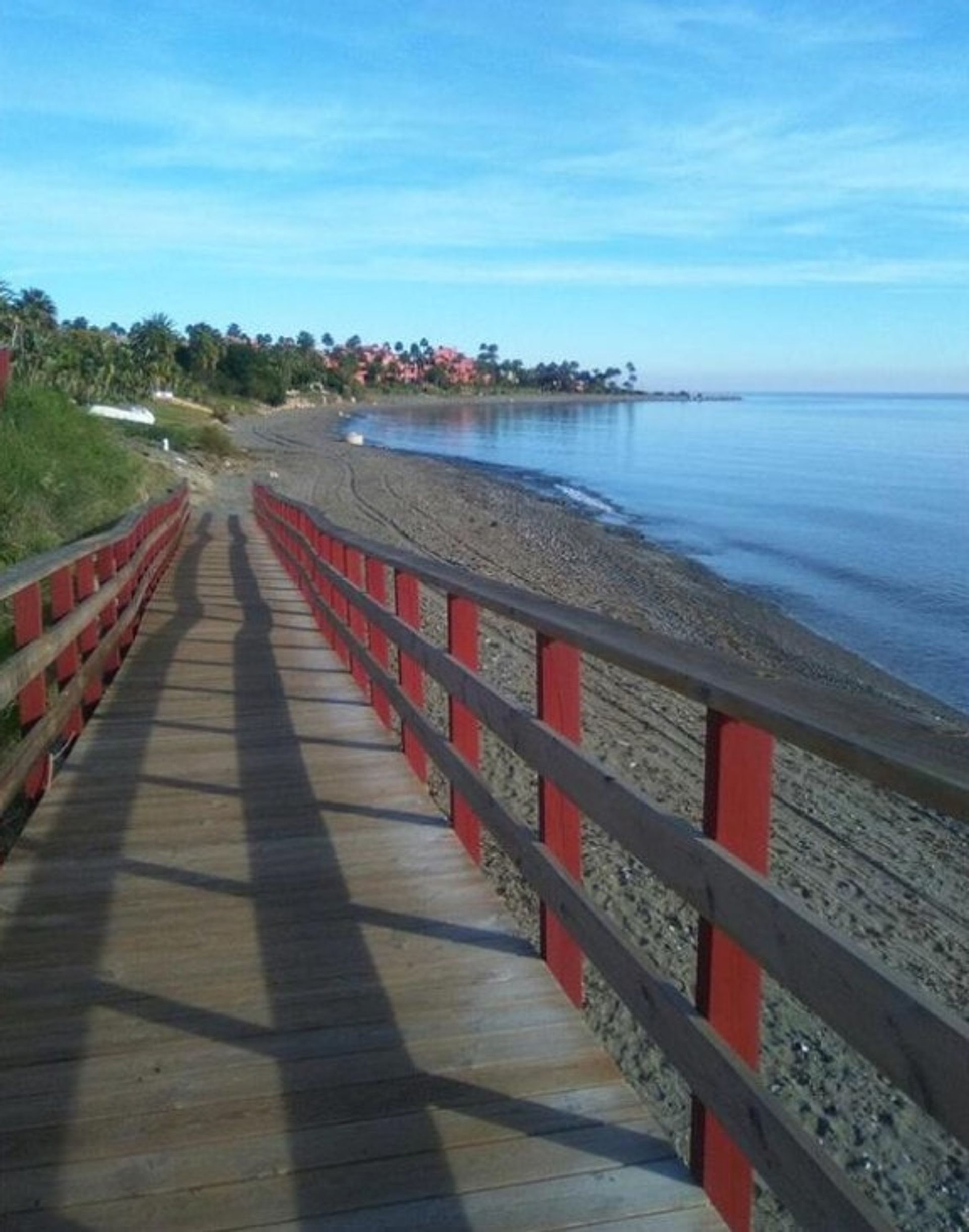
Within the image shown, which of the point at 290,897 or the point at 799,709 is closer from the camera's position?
the point at 799,709

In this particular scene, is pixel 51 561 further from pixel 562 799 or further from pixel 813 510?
pixel 813 510

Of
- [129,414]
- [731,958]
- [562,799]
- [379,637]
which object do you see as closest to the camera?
[731,958]

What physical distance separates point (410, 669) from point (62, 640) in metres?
1.68

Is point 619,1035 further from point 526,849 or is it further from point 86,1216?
point 86,1216

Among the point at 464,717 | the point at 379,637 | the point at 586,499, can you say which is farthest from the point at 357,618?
the point at 586,499

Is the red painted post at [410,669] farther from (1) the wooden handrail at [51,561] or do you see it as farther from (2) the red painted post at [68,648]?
(2) the red painted post at [68,648]

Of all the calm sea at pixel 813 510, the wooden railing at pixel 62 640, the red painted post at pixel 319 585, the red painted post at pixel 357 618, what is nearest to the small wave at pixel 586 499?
the calm sea at pixel 813 510

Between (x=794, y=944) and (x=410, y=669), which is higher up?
(x=794, y=944)

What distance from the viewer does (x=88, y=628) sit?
306 inches

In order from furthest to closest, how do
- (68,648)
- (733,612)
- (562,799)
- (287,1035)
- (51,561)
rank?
(733,612) < (68,648) < (51,561) < (562,799) < (287,1035)

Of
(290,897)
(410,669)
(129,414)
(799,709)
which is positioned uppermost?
(129,414)

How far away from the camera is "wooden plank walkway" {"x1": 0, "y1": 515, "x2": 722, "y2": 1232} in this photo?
2.66 metres

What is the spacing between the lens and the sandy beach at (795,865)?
189 inches

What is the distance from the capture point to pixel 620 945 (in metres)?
3.01
